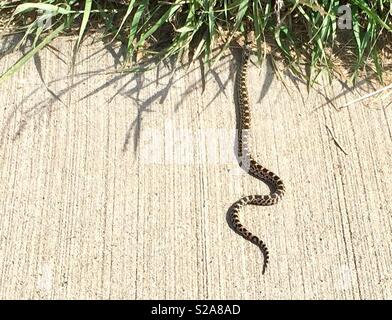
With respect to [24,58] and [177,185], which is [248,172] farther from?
[24,58]

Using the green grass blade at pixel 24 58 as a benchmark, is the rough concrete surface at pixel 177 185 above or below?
below

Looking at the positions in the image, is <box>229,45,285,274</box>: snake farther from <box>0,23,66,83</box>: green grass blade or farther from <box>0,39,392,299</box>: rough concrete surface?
<box>0,23,66,83</box>: green grass blade

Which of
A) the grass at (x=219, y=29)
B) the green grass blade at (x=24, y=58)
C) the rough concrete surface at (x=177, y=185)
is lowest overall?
the rough concrete surface at (x=177, y=185)

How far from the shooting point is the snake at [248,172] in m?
5.13

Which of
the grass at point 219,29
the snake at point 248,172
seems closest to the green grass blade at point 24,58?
the grass at point 219,29

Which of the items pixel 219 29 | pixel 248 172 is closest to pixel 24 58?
pixel 219 29

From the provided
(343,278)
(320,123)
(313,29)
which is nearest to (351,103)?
(320,123)

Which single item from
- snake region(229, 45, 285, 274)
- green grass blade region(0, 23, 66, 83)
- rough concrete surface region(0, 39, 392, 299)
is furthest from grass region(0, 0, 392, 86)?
snake region(229, 45, 285, 274)

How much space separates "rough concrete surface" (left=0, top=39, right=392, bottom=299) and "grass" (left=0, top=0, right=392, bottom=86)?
0.16 meters

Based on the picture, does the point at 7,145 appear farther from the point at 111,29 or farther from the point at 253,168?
the point at 253,168

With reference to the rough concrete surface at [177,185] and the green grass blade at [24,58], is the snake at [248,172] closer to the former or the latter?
the rough concrete surface at [177,185]

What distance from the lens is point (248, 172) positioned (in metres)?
5.52

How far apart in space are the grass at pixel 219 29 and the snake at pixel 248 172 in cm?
27

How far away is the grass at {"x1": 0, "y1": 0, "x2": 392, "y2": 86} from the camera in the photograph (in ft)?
19.3
